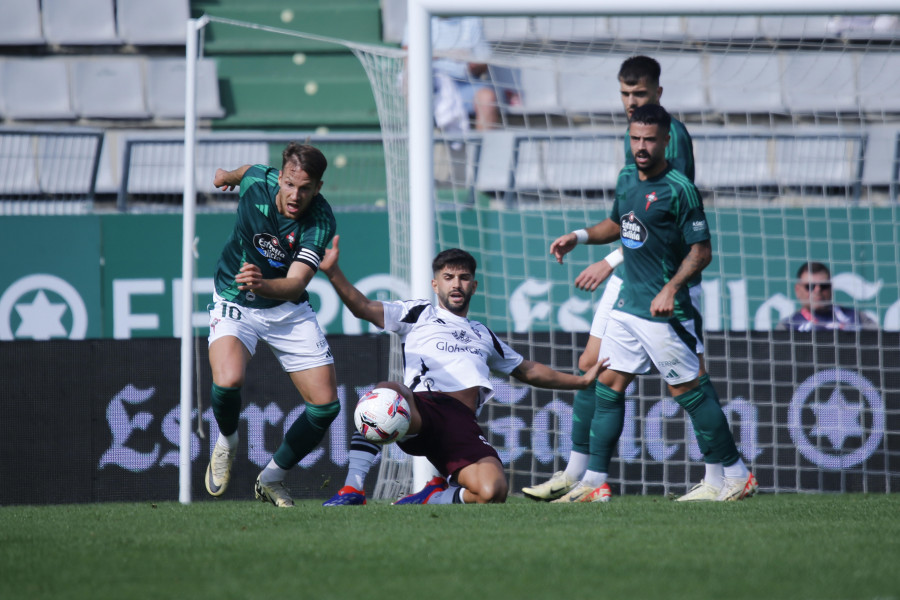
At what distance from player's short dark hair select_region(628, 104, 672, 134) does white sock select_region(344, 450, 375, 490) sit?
2.05 metres

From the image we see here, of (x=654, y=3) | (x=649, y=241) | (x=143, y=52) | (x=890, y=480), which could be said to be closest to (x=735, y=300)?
(x=890, y=480)

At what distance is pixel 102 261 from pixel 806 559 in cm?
657

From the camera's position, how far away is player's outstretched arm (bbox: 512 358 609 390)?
5230 millimetres

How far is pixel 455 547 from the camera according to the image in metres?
3.34

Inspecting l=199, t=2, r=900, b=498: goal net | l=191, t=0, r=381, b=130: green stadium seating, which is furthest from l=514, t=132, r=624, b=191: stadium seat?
l=191, t=0, r=381, b=130: green stadium seating

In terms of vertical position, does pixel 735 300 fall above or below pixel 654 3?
below

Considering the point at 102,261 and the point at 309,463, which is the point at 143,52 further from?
the point at 309,463

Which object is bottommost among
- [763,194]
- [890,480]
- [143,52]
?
[890,480]

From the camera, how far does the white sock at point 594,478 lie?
5234 millimetres

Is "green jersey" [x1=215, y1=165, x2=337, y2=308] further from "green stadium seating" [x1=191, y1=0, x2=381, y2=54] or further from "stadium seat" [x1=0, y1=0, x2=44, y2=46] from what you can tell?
"stadium seat" [x1=0, y1=0, x2=44, y2=46]

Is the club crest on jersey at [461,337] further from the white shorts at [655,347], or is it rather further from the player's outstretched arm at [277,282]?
the player's outstretched arm at [277,282]

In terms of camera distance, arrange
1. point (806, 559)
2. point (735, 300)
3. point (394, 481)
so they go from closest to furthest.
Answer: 1. point (806, 559)
2. point (394, 481)
3. point (735, 300)

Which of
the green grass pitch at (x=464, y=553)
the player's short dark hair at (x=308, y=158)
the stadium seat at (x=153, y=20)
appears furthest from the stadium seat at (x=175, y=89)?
the green grass pitch at (x=464, y=553)

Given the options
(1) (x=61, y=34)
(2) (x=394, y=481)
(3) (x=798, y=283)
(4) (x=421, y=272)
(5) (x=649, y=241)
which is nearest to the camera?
(5) (x=649, y=241)
